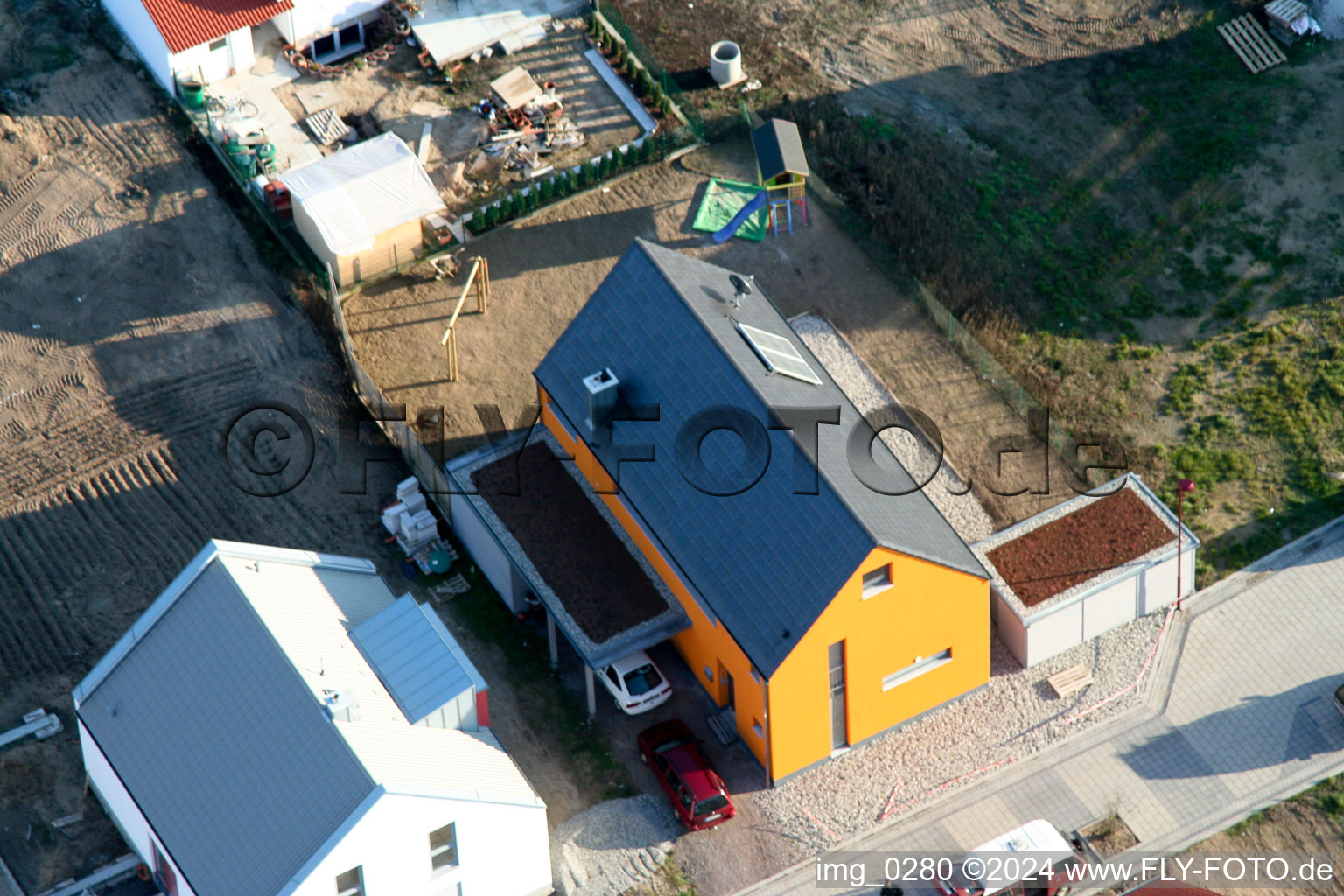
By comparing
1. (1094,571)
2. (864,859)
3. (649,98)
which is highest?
(649,98)

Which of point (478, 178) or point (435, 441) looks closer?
point (435, 441)

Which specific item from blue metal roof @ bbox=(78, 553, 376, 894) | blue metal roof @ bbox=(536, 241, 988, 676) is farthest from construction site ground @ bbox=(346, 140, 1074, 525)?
blue metal roof @ bbox=(78, 553, 376, 894)

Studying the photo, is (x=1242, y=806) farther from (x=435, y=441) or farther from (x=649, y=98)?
(x=649, y=98)

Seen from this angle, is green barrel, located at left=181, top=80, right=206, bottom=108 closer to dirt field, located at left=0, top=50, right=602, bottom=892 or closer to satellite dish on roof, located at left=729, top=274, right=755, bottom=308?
dirt field, located at left=0, top=50, right=602, bottom=892

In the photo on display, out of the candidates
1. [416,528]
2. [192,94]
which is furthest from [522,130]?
[416,528]

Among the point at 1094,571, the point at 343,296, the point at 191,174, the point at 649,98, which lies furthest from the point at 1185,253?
the point at 191,174

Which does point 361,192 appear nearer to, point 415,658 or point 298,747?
point 415,658
